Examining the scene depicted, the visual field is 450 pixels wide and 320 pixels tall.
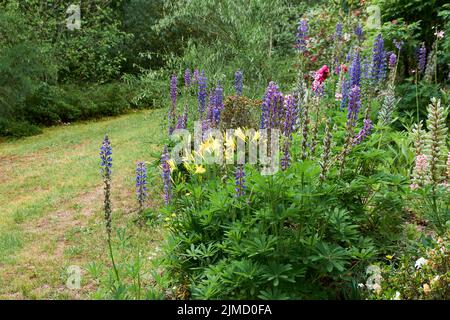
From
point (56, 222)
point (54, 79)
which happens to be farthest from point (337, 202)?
point (54, 79)

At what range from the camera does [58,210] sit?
244 inches

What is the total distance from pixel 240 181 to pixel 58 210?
12.4 ft

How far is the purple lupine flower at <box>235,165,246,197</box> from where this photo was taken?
3.09m

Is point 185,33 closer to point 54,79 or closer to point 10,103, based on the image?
point 54,79

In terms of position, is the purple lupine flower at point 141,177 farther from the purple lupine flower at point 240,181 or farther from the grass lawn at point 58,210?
the purple lupine flower at point 240,181

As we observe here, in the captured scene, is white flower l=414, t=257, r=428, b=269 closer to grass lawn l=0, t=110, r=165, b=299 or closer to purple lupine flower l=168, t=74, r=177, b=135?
grass lawn l=0, t=110, r=165, b=299

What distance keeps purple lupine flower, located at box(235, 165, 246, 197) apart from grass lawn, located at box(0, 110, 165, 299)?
0.96 meters

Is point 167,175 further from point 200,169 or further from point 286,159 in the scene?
point 286,159

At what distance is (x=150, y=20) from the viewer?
59.6 feet

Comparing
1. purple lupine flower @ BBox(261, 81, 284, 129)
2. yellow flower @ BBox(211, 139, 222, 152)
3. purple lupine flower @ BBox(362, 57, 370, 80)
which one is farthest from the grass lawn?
purple lupine flower @ BBox(362, 57, 370, 80)

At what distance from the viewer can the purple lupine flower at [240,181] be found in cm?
309

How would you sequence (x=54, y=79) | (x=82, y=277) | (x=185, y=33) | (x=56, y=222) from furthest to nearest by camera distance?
(x=185, y=33) → (x=54, y=79) → (x=56, y=222) → (x=82, y=277)

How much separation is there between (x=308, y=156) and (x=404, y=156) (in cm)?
141
